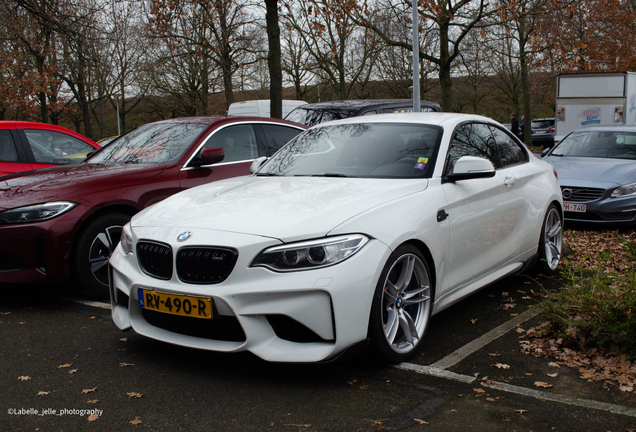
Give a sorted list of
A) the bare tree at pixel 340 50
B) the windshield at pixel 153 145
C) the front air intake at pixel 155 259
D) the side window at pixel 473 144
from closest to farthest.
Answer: the front air intake at pixel 155 259 → the side window at pixel 473 144 → the windshield at pixel 153 145 → the bare tree at pixel 340 50

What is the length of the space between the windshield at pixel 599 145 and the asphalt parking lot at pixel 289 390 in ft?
20.0

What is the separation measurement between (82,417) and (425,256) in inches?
87.2

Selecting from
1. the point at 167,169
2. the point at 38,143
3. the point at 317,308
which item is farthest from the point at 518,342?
the point at 38,143

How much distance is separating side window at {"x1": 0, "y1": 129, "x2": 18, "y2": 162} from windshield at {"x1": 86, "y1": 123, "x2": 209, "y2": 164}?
165cm

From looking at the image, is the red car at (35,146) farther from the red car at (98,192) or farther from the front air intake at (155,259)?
the front air intake at (155,259)

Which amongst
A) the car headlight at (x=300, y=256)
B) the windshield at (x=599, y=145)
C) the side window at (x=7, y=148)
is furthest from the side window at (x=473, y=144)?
the side window at (x=7, y=148)

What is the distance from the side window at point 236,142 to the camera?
638cm

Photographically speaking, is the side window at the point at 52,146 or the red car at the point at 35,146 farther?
the side window at the point at 52,146

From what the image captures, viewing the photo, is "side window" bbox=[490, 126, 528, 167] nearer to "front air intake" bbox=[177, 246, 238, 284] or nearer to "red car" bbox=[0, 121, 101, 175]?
"front air intake" bbox=[177, 246, 238, 284]

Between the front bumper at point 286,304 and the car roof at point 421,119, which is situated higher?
the car roof at point 421,119

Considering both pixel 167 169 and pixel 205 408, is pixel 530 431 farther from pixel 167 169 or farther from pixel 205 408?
pixel 167 169

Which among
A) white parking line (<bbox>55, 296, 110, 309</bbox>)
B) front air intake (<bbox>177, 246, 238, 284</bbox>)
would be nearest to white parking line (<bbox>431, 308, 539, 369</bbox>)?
front air intake (<bbox>177, 246, 238, 284</bbox>)

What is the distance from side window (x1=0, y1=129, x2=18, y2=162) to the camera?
7465 millimetres

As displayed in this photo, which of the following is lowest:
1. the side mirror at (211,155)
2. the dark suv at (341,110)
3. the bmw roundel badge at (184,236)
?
the bmw roundel badge at (184,236)
